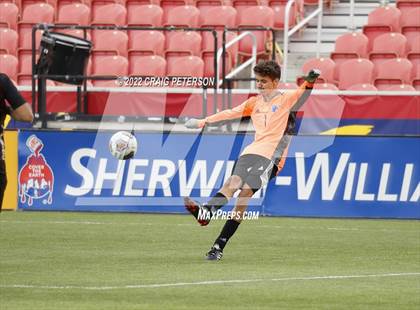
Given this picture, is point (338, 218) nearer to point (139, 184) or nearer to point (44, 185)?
point (139, 184)

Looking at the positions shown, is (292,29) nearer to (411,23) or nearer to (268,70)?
(411,23)

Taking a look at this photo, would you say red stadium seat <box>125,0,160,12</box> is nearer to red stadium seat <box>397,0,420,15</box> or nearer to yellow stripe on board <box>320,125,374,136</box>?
red stadium seat <box>397,0,420,15</box>

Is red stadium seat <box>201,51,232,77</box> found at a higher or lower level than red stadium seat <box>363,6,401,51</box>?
lower

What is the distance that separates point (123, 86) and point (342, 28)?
6.25 metres

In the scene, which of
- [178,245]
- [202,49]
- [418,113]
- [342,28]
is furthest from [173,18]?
[178,245]

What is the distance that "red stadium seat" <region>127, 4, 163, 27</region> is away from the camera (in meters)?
25.2

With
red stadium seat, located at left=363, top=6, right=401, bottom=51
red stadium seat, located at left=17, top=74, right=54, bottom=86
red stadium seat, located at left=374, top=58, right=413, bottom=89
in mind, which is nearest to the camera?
red stadium seat, located at left=374, top=58, right=413, bottom=89

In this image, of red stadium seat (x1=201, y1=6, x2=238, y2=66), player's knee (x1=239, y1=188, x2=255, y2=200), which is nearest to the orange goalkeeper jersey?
player's knee (x1=239, y1=188, x2=255, y2=200)

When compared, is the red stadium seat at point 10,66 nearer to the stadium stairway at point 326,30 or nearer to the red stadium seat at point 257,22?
the red stadium seat at point 257,22

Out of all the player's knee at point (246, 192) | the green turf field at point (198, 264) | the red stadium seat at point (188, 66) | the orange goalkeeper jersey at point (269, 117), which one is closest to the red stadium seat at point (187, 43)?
the red stadium seat at point (188, 66)

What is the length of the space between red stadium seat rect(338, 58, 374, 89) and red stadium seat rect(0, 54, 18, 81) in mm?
6584

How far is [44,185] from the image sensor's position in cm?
1966

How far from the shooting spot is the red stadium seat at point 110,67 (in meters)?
23.9

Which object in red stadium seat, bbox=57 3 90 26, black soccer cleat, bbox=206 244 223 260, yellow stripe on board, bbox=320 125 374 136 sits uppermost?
red stadium seat, bbox=57 3 90 26
